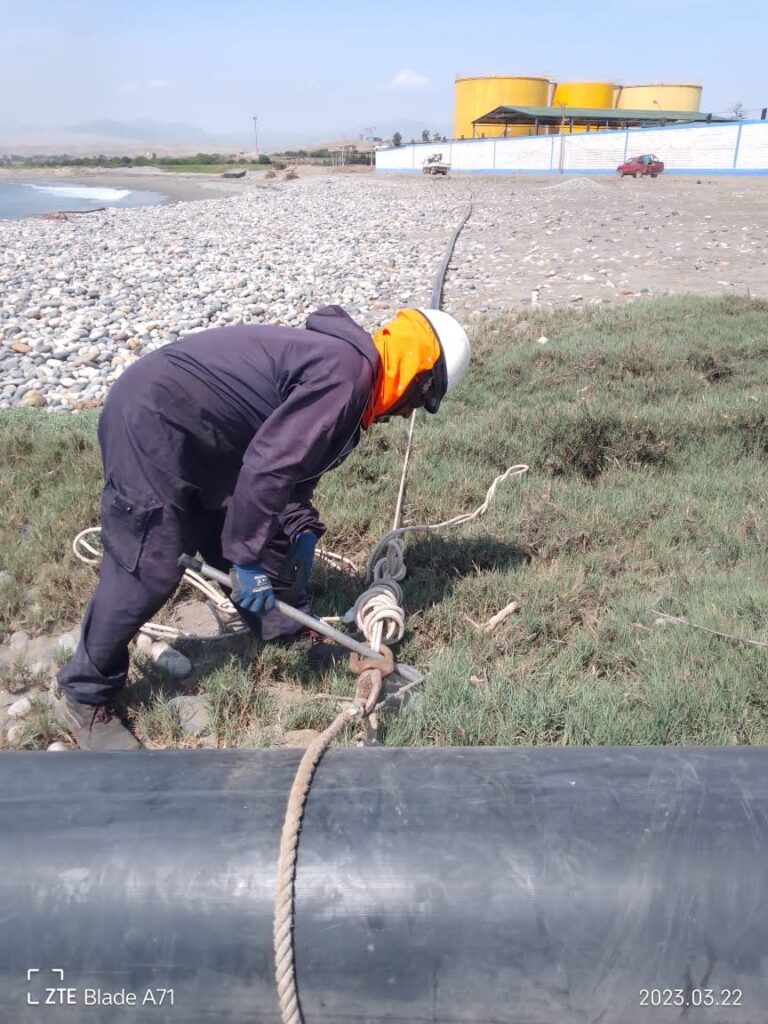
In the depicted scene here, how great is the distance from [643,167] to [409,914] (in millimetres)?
40959

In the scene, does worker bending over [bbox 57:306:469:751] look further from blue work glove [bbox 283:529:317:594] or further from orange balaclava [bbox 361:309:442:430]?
blue work glove [bbox 283:529:317:594]

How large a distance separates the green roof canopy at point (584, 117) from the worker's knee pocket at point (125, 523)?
165 ft

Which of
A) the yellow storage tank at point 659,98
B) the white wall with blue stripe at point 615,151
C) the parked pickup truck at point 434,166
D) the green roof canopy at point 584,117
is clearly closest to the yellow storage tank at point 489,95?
the green roof canopy at point 584,117

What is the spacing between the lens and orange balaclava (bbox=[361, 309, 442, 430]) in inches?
108

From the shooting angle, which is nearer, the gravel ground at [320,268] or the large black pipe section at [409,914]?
the large black pipe section at [409,914]

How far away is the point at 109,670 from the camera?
9.43 ft

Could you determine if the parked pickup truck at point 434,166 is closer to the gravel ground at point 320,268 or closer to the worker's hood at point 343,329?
the gravel ground at point 320,268

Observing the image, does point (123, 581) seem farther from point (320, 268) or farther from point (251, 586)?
point (320, 268)

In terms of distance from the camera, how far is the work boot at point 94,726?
2850 mm

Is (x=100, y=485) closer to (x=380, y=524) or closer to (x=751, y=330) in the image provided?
(x=380, y=524)

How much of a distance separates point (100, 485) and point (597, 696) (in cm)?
283

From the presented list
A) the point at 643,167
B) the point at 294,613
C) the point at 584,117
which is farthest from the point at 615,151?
the point at 294,613

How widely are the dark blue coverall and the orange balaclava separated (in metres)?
0.06

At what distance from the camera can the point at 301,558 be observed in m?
3.25
